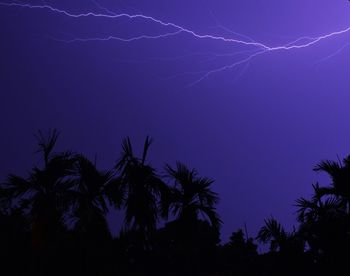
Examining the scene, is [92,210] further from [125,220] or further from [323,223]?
[323,223]

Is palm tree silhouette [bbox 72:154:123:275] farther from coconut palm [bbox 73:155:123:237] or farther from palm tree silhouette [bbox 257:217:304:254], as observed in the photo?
palm tree silhouette [bbox 257:217:304:254]

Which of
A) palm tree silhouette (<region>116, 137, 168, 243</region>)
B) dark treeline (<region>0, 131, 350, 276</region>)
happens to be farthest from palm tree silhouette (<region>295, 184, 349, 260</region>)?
palm tree silhouette (<region>116, 137, 168, 243</region>)

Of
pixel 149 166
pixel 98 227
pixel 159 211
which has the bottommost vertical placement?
pixel 98 227

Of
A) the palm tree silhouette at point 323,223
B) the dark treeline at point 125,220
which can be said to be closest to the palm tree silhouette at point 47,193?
the dark treeline at point 125,220

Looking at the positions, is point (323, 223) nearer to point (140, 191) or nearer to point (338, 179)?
point (338, 179)

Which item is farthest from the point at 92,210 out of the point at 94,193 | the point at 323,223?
the point at 323,223

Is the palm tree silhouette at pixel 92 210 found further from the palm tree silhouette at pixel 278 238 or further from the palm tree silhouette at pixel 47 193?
the palm tree silhouette at pixel 278 238

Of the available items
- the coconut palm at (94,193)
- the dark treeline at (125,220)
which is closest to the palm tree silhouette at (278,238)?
the dark treeline at (125,220)

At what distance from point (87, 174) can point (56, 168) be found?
0.75 metres

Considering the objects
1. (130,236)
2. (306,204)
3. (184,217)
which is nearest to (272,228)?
(306,204)

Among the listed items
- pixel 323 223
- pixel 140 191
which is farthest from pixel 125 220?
pixel 323 223

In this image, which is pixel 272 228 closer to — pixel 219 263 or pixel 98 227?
pixel 98 227

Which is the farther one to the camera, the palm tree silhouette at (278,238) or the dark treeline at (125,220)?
the palm tree silhouette at (278,238)

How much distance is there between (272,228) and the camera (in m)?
13.2
